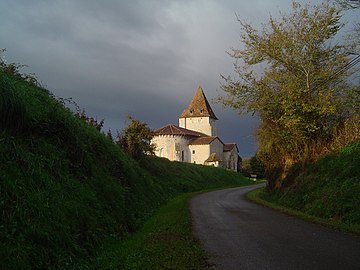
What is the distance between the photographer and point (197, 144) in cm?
7969

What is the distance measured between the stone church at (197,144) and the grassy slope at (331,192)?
54.2 metres

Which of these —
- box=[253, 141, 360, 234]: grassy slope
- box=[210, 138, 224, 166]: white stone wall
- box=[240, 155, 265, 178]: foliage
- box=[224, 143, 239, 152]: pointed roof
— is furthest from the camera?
box=[224, 143, 239, 152]: pointed roof

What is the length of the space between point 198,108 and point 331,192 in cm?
7706

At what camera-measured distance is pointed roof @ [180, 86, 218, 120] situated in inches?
3579

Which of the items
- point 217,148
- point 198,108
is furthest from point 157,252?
point 198,108

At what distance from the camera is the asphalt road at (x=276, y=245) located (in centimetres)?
752

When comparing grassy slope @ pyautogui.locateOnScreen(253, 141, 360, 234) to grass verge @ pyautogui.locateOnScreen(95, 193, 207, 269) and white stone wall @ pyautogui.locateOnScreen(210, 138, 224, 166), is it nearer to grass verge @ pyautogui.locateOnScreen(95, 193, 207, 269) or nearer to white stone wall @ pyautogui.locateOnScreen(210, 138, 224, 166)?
grass verge @ pyautogui.locateOnScreen(95, 193, 207, 269)

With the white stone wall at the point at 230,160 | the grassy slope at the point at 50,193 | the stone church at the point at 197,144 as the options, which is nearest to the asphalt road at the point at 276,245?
the grassy slope at the point at 50,193

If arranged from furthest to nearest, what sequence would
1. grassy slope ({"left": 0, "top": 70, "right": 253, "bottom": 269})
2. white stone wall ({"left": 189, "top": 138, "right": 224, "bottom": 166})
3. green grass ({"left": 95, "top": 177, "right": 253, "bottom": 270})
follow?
white stone wall ({"left": 189, "top": 138, "right": 224, "bottom": 166}), green grass ({"left": 95, "top": 177, "right": 253, "bottom": 270}), grassy slope ({"left": 0, "top": 70, "right": 253, "bottom": 269})

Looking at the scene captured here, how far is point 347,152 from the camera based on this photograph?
57.9 ft

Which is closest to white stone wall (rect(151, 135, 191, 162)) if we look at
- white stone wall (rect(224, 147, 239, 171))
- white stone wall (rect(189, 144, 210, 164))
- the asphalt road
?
white stone wall (rect(189, 144, 210, 164))

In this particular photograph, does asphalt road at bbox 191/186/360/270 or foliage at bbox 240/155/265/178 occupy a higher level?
foliage at bbox 240/155/265/178

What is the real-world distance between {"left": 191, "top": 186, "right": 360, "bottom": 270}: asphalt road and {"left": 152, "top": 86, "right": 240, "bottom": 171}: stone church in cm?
6029

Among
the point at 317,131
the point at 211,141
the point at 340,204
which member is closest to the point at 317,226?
the point at 340,204
